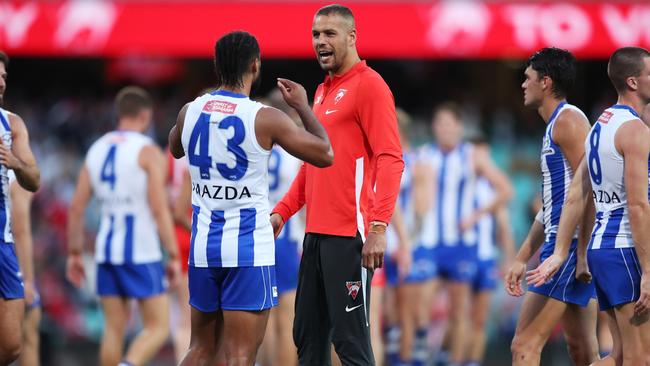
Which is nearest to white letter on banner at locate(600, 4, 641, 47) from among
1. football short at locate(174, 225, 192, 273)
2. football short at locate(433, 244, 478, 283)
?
football short at locate(433, 244, 478, 283)

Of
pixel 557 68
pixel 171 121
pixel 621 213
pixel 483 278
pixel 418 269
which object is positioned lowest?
pixel 483 278

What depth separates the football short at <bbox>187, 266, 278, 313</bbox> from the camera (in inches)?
262

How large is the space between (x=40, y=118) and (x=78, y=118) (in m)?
0.63

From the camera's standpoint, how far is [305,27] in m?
14.4

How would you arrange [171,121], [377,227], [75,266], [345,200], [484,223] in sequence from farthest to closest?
[171,121]
[484,223]
[75,266]
[345,200]
[377,227]

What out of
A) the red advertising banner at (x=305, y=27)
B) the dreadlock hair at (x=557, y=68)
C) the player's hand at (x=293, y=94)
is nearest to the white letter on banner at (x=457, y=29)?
the red advertising banner at (x=305, y=27)

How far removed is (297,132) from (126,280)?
162 inches

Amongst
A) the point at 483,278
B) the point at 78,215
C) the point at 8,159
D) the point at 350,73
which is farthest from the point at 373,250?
the point at 483,278

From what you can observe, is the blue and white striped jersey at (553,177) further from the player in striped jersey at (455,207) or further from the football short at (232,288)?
the player in striped jersey at (455,207)

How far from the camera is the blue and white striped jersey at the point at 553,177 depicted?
7.45 metres

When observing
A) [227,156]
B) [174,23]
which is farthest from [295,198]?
[174,23]

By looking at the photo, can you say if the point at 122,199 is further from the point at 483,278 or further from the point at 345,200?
the point at 483,278

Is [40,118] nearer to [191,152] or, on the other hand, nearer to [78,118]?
[78,118]

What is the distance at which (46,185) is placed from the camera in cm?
1641
